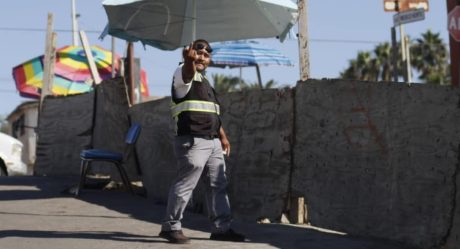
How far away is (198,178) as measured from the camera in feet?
22.7

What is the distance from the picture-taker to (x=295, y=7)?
10359mm

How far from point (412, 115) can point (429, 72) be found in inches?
1867

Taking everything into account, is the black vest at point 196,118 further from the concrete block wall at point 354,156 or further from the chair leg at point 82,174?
the chair leg at point 82,174

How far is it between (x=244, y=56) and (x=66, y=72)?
926 centimetres

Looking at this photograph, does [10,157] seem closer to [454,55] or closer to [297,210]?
[297,210]

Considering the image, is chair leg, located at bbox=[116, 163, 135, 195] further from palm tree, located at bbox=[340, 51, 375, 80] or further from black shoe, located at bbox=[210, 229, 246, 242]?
palm tree, located at bbox=[340, 51, 375, 80]

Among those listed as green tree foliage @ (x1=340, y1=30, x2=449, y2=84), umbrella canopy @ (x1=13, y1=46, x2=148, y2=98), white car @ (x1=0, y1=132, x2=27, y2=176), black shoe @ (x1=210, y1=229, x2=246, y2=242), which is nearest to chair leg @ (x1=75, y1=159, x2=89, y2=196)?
black shoe @ (x1=210, y1=229, x2=246, y2=242)

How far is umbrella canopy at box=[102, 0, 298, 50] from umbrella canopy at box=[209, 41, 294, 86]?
150 inches

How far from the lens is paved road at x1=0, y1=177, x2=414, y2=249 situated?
680 cm

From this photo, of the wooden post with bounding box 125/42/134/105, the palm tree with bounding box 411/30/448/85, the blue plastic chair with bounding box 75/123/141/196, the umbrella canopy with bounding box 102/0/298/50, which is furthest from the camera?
the palm tree with bounding box 411/30/448/85

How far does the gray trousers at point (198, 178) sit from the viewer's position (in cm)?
679

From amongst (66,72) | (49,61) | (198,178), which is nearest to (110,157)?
(198,178)

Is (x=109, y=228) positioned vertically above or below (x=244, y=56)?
below

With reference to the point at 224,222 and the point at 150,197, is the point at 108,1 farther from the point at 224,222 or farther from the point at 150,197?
the point at 224,222
